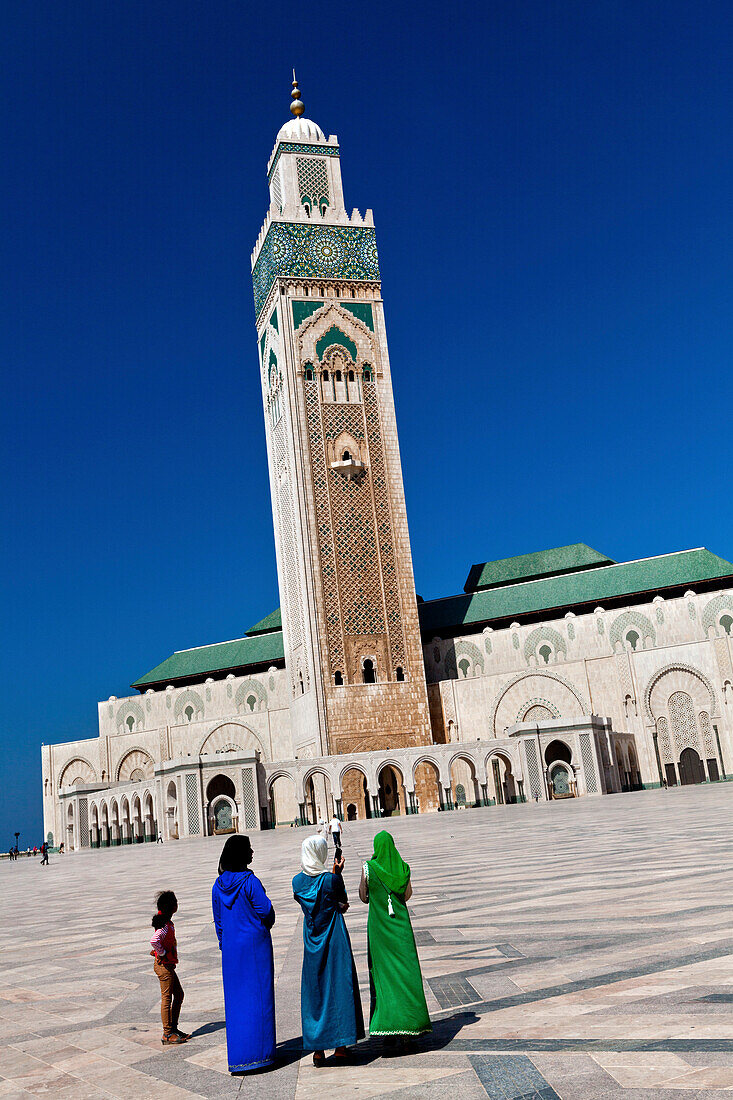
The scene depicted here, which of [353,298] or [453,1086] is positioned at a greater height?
[353,298]

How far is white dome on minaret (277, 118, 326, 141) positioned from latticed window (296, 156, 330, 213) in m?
1.00

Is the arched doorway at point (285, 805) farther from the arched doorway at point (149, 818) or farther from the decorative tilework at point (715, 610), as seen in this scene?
the decorative tilework at point (715, 610)

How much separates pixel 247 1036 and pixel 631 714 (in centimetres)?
3576

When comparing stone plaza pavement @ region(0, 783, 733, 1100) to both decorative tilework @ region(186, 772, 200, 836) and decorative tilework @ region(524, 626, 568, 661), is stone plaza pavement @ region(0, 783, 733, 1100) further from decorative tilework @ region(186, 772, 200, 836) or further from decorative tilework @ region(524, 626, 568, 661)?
decorative tilework @ region(524, 626, 568, 661)

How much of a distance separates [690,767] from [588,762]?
4900 mm

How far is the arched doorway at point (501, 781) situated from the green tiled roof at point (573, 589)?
275 inches

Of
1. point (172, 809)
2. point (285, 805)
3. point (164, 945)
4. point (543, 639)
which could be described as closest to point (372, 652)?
point (543, 639)

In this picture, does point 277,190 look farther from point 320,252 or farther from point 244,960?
point 244,960

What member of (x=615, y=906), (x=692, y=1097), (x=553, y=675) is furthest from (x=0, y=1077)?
(x=553, y=675)

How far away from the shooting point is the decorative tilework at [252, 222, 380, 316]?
132 ft

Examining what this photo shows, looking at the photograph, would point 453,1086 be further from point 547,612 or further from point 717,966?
point 547,612

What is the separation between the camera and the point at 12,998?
6.03 m

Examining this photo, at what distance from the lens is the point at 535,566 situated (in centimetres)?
4572

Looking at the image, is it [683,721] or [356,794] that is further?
[683,721]
